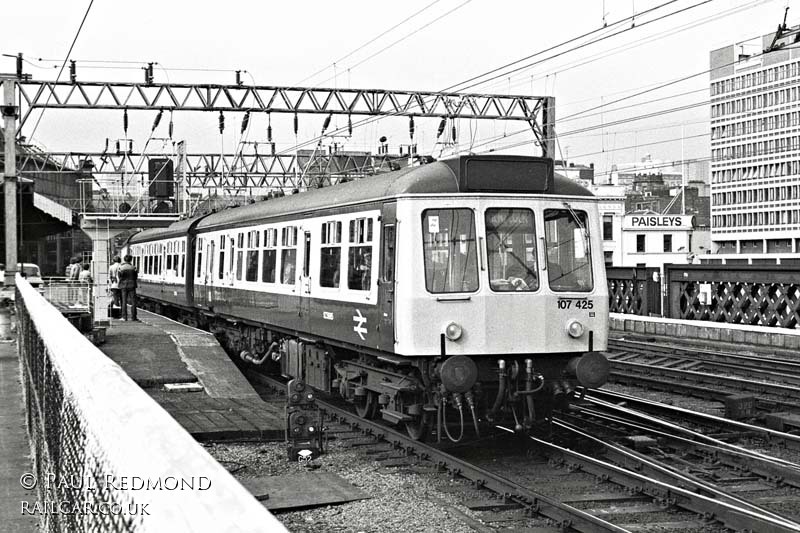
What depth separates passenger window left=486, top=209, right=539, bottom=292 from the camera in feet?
35.6

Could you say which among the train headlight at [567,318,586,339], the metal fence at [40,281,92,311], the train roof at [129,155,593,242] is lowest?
the train headlight at [567,318,586,339]

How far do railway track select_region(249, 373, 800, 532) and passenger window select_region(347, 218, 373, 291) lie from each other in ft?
5.65

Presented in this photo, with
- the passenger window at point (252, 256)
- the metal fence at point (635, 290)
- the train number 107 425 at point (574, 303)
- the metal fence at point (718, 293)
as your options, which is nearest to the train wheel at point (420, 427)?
the train number 107 425 at point (574, 303)

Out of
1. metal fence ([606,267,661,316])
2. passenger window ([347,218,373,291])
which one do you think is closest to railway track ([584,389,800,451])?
passenger window ([347,218,373,291])

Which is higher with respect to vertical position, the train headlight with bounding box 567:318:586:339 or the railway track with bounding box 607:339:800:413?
the train headlight with bounding box 567:318:586:339

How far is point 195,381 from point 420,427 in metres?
4.54

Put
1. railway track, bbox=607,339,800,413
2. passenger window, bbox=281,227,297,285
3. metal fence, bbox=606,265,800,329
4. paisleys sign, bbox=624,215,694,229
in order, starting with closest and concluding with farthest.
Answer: passenger window, bbox=281,227,297,285, railway track, bbox=607,339,800,413, metal fence, bbox=606,265,800,329, paisleys sign, bbox=624,215,694,229

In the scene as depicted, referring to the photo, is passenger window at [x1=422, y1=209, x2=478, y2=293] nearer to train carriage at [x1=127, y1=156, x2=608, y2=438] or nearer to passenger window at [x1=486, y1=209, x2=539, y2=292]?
train carriage at [x1=127, y1=156, x2=608, y2=438]

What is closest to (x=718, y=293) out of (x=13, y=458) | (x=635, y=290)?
(x=635, y=290)

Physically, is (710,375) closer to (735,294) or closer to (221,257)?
(221,257)

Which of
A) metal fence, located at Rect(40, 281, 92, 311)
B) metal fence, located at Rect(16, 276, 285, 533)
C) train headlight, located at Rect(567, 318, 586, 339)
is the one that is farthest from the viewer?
metal fence, located at Rect(40, 281, 92, 311)

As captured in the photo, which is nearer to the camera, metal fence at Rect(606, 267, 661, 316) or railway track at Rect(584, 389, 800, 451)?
railway track at Rect(584, 389, 800, 451)

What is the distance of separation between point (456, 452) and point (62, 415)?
25.1 ft

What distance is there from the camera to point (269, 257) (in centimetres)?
1588
